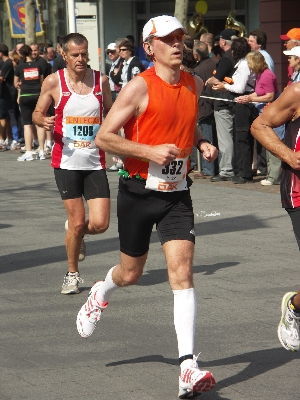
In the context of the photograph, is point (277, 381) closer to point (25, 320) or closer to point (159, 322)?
point (159, 322)

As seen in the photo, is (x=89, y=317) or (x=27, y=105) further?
(x=27, y=105)

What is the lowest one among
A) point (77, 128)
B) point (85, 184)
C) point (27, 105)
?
point (27, 105)

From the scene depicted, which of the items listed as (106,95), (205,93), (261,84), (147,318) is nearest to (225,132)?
(205,93)

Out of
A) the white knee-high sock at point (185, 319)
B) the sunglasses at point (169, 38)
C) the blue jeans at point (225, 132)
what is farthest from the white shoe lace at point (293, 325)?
the blue jeans at point (225, 132)

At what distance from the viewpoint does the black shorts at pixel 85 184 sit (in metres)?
7.80

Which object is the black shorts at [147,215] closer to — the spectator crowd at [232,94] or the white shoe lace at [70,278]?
the white shoe lace at [70,278]

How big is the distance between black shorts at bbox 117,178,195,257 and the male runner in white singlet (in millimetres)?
2137

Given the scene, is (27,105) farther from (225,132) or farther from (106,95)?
(106,95)

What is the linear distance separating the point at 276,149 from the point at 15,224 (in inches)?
256

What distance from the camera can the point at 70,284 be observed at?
7.73 meters

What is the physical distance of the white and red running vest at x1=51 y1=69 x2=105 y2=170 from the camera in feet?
25.8

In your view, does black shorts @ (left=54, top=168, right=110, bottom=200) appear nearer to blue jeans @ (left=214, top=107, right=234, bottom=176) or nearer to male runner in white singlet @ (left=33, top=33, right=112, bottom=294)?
male runner in white singlet @ (left=33, top=33, right=112, bottom=294)

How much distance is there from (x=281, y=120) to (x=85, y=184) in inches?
110

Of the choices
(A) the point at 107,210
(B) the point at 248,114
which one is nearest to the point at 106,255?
(A) the point at 107,210
